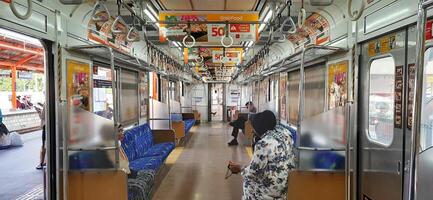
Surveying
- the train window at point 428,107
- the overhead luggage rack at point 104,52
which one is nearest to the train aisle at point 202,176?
the overhead luggage rack at point 104,52

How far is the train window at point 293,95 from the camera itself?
734cm

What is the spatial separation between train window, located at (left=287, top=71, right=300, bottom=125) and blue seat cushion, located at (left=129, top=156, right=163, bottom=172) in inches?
120

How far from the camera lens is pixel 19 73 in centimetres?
1424

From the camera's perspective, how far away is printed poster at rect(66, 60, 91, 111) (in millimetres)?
3861

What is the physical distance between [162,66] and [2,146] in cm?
505

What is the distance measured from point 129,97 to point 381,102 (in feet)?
16.1

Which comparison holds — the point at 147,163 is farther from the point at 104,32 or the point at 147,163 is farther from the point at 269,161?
the point at 269,161

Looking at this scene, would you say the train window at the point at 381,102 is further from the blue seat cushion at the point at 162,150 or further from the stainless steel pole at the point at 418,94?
the blue seat cushion at the point at 162,150

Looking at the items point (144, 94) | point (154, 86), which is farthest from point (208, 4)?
point (154, 86)

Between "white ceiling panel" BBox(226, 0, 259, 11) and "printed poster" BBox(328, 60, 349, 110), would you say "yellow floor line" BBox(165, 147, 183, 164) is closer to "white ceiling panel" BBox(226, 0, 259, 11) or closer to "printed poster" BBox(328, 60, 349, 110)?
"white ceiling panel" BBox(226, 0, 259, 11)

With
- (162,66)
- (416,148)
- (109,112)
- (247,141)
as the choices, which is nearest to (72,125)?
(109,112)

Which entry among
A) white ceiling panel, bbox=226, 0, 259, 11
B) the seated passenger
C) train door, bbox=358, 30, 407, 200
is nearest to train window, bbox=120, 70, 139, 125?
white ceiling panel, bbox=226, 0, 259, 11

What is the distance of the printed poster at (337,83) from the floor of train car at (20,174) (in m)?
4.43

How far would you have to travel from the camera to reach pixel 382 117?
11.1 feet
